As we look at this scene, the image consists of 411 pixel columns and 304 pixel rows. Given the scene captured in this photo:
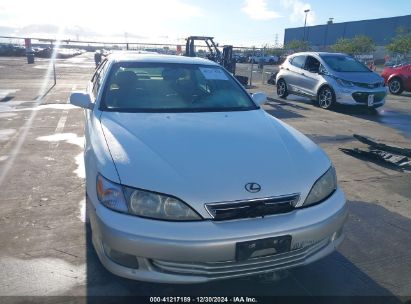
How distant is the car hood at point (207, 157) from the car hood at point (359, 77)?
7.92 meters

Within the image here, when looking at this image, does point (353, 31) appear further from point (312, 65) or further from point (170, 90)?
point (170, 90)

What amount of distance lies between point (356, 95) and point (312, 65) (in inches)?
76.8

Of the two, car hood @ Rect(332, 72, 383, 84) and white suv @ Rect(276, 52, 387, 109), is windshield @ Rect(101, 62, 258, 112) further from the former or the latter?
car hood @ Rect(332, 72, 383, 84)

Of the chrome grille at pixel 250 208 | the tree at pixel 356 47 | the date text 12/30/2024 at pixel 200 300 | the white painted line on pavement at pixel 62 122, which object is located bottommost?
the date text 12/30/2024 at pixel 200 300

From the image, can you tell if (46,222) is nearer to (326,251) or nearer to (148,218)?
(148,218)

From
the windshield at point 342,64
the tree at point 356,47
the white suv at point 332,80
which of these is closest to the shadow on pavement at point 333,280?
the white suv at point 332,80

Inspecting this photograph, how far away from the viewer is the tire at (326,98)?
413 inches

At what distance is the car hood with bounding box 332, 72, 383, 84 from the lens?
1019 centimetres

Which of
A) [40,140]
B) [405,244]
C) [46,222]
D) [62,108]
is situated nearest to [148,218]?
[46,222]

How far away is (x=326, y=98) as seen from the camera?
10742 millimetres

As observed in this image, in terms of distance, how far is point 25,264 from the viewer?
9.38 ft

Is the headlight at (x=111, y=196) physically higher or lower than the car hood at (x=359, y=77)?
lower

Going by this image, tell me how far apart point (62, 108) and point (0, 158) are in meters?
4.48

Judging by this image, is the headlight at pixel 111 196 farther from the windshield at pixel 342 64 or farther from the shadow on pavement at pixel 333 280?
the windshield at pixel 342 64
